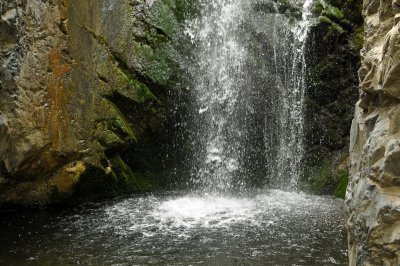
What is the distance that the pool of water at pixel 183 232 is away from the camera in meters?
6.10

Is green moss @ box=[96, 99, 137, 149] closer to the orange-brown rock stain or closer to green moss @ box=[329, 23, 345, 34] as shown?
the orange-brown rock stain

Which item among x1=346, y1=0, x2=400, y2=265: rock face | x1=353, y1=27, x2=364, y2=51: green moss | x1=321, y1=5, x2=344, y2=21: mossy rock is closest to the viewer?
x1=346, y1=0, x2=400, y2=265: rock face

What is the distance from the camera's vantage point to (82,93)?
910cm

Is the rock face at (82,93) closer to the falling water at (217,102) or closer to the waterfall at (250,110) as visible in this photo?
the falling water at (217,102)

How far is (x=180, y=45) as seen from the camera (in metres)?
10.6

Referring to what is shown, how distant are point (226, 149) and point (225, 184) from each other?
3.02ft

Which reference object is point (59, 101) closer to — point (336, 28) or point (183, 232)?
point (183, 232)

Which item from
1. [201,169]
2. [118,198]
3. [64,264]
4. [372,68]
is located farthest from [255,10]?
[64,264]

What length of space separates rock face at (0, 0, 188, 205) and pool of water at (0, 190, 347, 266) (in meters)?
0.78

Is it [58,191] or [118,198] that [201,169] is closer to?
[118,198]

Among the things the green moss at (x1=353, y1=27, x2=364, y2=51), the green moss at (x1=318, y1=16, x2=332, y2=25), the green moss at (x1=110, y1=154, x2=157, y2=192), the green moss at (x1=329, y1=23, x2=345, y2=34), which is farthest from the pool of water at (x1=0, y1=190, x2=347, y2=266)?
the green moss at (x1=318, y1=16, x2=332, y2=25)

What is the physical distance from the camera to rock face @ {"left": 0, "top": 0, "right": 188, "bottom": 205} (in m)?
8.05

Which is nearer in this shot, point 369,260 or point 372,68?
point 369,260

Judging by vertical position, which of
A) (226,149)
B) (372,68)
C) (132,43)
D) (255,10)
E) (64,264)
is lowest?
(64,264)
